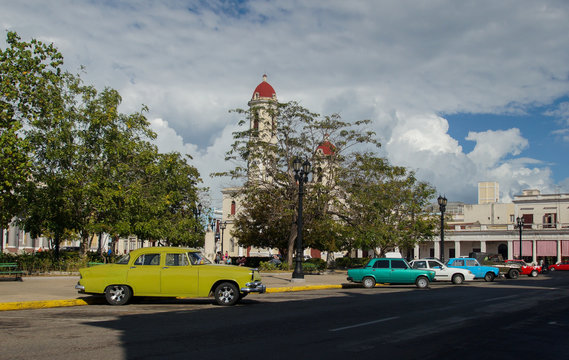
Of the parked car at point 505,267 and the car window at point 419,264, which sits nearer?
the car window at point 419,264

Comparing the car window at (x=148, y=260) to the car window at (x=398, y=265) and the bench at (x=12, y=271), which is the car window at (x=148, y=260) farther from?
the car window at (x=398, y=265)

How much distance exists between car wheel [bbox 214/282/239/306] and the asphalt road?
1.01 ft

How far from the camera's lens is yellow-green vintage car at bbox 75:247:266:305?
1617 centimetres

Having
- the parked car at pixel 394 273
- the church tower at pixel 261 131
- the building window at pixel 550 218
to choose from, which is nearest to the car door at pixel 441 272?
the parked car at pixel 394 273

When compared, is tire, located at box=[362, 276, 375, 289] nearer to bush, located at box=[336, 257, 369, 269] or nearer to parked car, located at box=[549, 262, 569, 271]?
bush, located at box=[336, 257, 369, 269]

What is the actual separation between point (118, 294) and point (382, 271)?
46.2 ft

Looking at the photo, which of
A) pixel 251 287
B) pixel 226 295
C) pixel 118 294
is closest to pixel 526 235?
pixel 251 287

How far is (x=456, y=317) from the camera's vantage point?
1392 cm

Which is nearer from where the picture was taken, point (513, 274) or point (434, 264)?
point (434, 264)

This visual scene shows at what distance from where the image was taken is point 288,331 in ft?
36.9

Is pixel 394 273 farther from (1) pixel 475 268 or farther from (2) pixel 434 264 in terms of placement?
(1) pixel 475 268

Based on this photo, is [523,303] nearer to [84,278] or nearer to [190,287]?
[190,287]

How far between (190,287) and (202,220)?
135 feet

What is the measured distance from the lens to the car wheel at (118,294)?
16.3 meters
